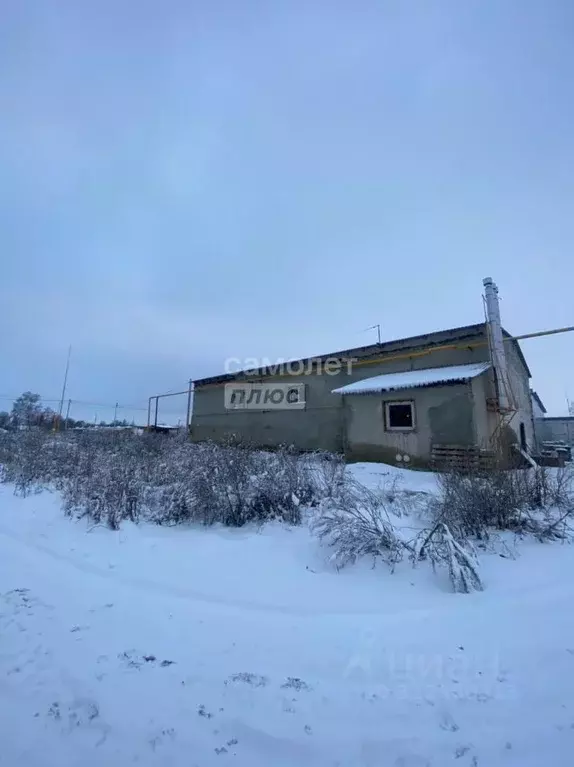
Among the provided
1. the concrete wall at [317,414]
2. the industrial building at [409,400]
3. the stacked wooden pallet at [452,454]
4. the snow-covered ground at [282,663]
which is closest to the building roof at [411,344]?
the industrial building at [409,400]

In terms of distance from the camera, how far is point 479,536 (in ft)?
15.1

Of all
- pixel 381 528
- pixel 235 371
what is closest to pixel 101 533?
pixel 381 528

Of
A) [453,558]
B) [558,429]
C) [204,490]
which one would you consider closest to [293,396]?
[204,490]

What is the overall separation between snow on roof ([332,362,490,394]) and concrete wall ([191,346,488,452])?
39 centimetres

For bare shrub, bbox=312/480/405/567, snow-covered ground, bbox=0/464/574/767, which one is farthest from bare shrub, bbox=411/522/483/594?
bare shrub, bbox=312/480/405/567

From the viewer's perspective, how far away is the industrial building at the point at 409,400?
1123 centimetres

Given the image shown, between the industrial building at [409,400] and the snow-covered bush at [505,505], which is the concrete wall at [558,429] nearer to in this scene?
the industrial building at [409,400]

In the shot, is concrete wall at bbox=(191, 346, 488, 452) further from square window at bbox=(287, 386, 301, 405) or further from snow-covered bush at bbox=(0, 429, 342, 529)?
snow-covered bush at bbox=(0, 429, 342, 529)

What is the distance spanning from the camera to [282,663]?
2.41 meters

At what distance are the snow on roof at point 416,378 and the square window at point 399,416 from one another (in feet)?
2.23

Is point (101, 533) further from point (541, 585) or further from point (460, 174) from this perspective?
point (460, 174)

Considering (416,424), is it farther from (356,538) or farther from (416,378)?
(356,538)

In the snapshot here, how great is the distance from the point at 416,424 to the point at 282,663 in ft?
34.4

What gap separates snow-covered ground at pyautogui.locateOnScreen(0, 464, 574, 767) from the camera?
1.76 meters
